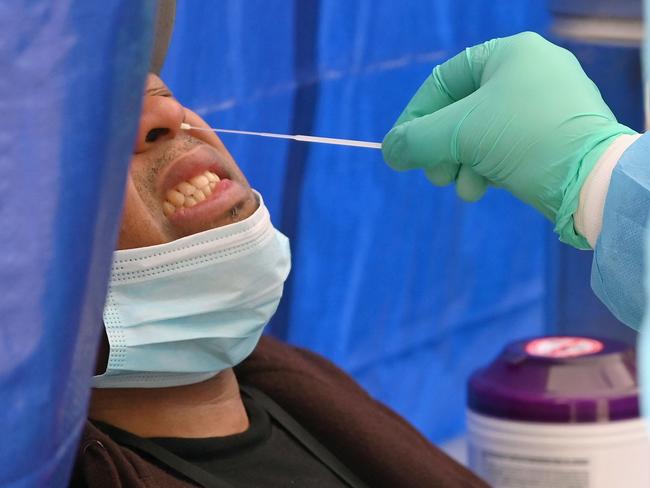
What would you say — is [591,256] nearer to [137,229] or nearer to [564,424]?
[564,424]

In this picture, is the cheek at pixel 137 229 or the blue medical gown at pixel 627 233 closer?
the blue medical gown at pixel 627 233

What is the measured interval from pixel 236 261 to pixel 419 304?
1391 mm

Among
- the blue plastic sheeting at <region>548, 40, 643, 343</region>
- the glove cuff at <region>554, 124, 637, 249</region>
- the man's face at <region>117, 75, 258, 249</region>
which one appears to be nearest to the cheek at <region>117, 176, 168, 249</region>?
the man's face at <region>117, 75, 258, 249</region>

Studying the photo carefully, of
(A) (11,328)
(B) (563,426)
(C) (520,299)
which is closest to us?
(A) (11,328)

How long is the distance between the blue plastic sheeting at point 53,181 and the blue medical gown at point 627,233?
49cm

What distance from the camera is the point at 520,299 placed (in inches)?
128

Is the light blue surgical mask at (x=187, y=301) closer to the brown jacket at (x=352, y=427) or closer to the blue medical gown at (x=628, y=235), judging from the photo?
the brown jacket at (x=352, y=427)

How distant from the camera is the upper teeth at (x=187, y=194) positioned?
151cm

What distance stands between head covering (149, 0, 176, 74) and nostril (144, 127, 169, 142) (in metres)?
0.11

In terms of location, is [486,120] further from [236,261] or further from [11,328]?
[11,328]

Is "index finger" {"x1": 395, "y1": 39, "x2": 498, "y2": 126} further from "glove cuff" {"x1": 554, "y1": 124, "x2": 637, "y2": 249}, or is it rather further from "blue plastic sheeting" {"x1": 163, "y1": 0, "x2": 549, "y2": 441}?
"blue plastic sheeting" {"x1": 163, "y1": 0, "x2": 549, "y2": 441}

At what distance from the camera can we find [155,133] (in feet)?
5.05

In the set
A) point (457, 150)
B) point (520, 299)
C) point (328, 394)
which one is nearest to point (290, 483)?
point (328, 394)

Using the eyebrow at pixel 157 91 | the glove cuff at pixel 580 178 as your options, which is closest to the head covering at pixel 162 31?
the eyebrow at pixel 157 91
